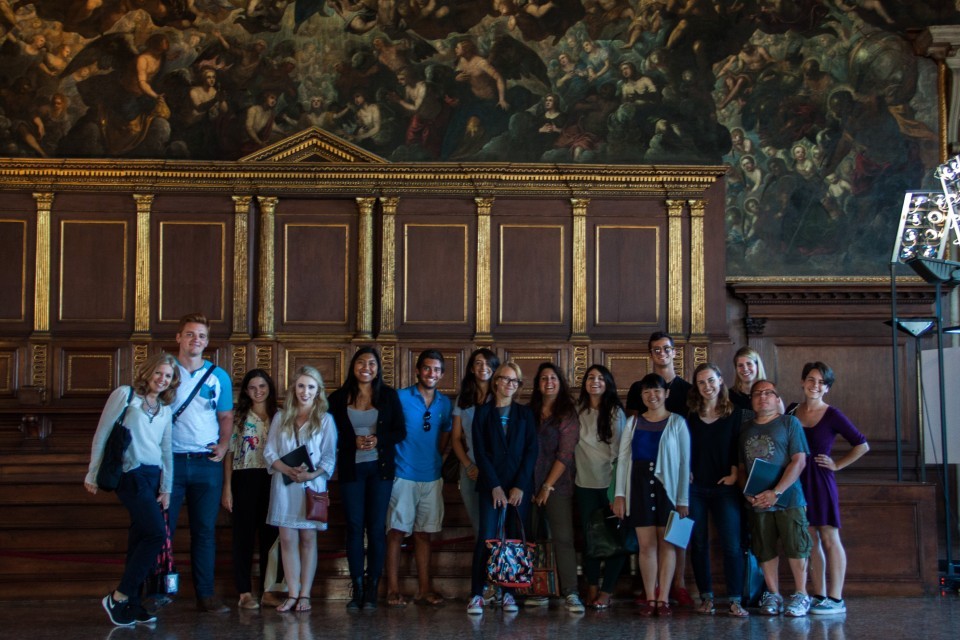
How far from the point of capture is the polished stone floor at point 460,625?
21.3 ft

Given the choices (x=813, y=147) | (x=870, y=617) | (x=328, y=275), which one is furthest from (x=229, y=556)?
(x=813, y=147)

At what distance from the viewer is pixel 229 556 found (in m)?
8.00

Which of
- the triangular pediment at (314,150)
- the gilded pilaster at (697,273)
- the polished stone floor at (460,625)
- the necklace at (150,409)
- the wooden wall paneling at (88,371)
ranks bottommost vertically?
the polished stone floor at (460,625)

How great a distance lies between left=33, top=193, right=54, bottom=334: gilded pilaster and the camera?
12609 mm

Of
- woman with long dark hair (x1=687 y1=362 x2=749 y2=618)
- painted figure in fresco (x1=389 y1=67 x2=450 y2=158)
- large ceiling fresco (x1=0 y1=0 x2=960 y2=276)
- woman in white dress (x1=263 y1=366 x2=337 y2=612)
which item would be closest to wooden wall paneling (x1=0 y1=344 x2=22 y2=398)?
large ceiling fresco (x1=0 y1=0 x2=960 y2=276)

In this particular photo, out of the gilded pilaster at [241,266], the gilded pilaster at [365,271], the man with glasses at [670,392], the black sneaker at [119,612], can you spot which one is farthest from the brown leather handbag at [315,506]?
the gilded pilaster at [241,266]

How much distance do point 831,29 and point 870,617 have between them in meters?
8.66

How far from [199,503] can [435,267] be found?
6.11 m

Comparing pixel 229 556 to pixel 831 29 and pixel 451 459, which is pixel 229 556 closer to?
pixel 451 459

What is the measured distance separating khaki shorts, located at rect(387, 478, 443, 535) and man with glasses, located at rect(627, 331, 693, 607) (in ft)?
A: 5.06

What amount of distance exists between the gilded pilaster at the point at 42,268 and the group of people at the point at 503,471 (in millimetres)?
5989

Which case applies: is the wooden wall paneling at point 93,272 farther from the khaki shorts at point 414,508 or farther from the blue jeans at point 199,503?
the khaki shorts at point 414,508

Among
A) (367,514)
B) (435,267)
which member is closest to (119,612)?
(367,514)

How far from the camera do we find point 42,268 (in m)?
12.7
